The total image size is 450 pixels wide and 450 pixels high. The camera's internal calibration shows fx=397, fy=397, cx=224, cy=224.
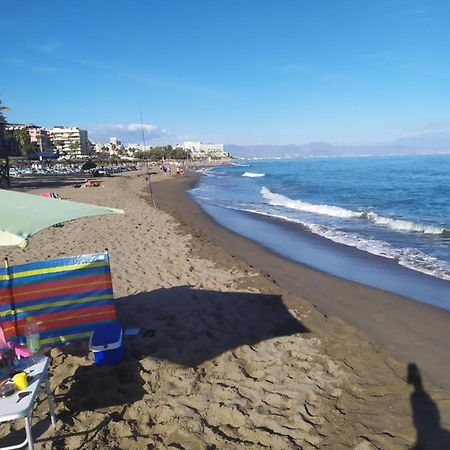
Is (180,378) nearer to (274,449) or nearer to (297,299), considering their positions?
(274,449)

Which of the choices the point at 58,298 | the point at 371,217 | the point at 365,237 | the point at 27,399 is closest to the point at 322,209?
the point at 371,217

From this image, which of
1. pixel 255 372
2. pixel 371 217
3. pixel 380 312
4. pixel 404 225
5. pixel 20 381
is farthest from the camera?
pixel 371 217

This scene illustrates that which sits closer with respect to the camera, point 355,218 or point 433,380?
point 433,380

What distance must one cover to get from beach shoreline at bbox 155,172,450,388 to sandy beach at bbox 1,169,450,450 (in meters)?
0.03

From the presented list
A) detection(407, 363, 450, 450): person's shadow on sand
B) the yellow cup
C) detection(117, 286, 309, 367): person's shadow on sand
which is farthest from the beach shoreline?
the yellow cup

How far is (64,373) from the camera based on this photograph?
435 cm

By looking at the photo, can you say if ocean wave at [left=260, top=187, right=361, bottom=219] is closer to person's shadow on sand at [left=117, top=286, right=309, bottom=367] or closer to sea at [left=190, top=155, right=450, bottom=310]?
sea at [left=190, top=155, right=450, bottom=310]

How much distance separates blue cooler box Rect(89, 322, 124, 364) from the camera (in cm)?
436

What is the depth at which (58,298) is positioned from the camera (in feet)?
15.1

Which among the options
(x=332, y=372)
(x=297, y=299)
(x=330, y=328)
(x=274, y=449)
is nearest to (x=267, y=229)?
(x=297, y=299)

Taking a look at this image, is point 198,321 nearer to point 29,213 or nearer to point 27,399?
point 27,399

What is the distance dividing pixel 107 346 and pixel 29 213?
192 centimetres

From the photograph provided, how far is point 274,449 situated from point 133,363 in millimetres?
1926

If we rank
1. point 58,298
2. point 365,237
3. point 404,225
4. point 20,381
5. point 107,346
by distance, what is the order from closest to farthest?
point 20,381
point 107,346
point 58,298
point 365,237
point 404,225
